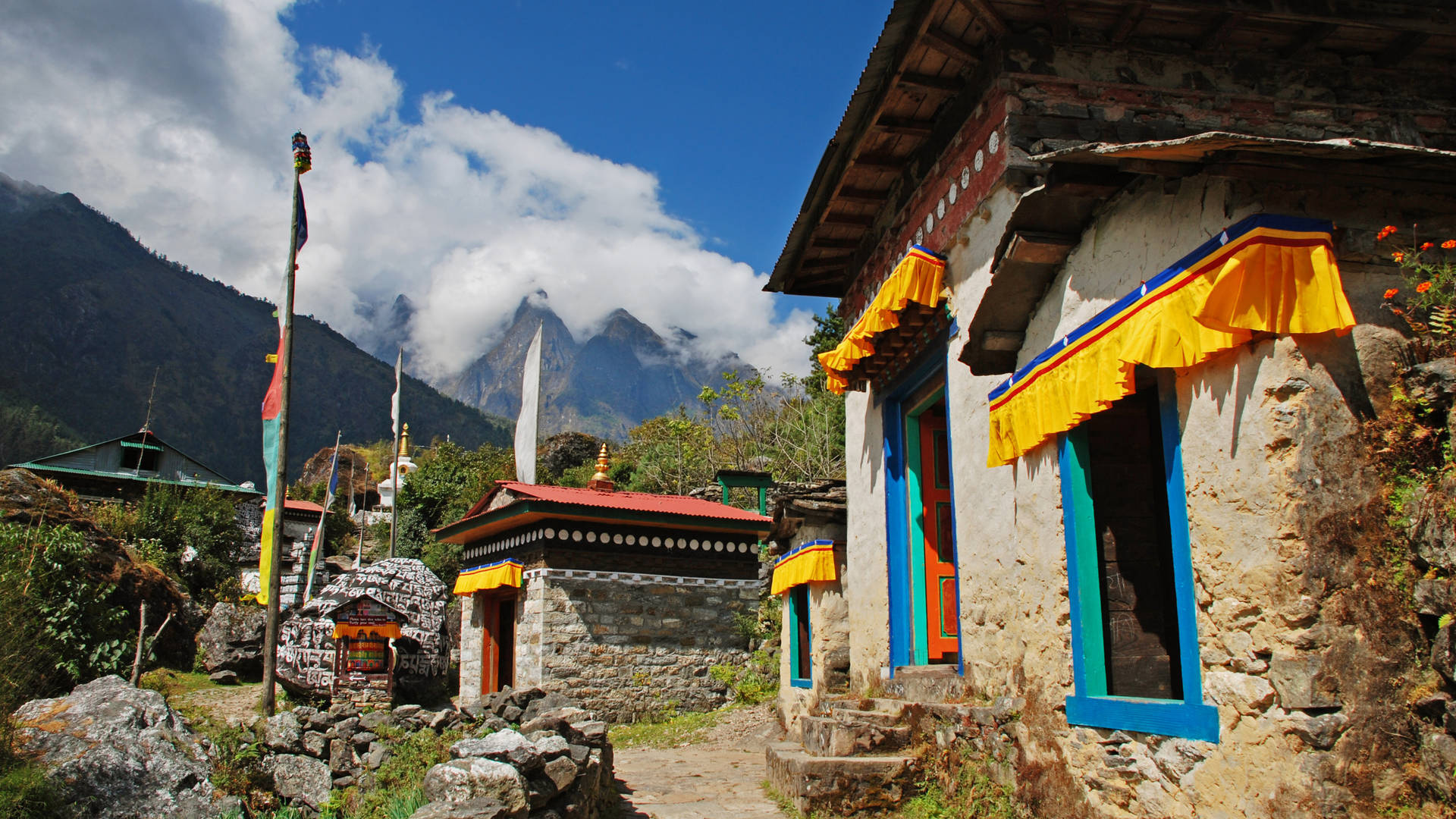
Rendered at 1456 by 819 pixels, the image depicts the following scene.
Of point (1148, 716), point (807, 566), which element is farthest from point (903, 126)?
point (1148, 716)

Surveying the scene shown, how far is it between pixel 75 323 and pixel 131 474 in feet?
241

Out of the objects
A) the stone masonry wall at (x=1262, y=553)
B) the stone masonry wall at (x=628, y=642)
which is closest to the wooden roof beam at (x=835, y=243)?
the stone masonry wall at (x=1262, y=553)

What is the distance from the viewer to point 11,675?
21.5 feet

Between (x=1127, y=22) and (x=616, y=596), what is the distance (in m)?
11.9

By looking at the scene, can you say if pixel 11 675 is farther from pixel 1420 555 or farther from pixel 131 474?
pixel 131 474

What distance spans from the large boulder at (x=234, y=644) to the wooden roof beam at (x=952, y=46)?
15345 millimetres

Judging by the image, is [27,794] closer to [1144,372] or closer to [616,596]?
[1144,372]

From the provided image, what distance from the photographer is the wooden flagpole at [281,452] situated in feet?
34.5

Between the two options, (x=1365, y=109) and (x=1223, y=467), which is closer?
(x=1223, y=467)

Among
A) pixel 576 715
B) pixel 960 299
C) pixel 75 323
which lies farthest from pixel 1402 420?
pixel 75 323

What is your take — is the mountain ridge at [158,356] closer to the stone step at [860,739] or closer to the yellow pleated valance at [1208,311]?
the stone step at [860,739]

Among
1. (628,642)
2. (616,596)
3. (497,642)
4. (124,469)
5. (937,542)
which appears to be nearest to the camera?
(937,542)

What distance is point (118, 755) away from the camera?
6.15 meters

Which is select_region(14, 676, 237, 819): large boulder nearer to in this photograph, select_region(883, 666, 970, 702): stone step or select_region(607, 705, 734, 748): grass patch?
select_region(883, 666, 970, 702): stone step
